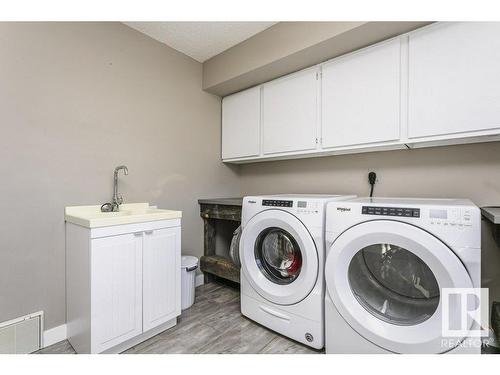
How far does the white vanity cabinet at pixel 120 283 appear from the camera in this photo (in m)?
1.40

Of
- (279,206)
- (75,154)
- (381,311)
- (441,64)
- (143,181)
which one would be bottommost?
(381,311)

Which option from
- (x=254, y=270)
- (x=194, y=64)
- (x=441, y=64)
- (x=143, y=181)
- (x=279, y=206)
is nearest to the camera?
(x=441, y=64)

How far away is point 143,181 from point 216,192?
83cm

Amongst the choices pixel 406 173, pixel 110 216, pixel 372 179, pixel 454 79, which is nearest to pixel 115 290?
pixel 110 216

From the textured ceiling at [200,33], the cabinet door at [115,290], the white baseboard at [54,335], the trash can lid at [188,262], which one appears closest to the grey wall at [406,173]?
the trash can lid at [188,262]

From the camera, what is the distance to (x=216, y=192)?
8.93 ft

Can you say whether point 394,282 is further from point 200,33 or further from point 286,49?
point 200,33

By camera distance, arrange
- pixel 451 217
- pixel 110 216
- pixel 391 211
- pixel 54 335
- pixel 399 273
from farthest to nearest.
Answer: pixel 110 216 → pixel 54 335 → pixel 399 273 → pixel 391 211 → pixel 451 217

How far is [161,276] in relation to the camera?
168 centimetres

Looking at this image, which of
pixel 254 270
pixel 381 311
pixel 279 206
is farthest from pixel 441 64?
pixel 254 270

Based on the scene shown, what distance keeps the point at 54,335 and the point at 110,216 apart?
0.82 m

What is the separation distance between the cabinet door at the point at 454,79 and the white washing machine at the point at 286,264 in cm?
73

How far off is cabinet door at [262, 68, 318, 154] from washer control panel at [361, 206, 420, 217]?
0.89 meters

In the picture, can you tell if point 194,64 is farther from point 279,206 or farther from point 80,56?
point 279,206
